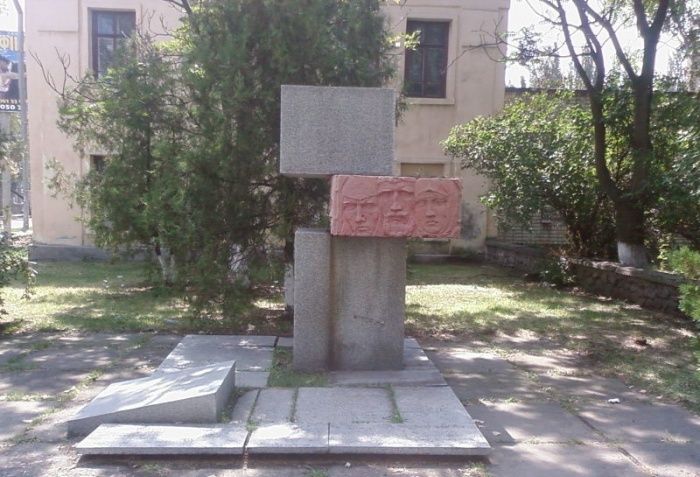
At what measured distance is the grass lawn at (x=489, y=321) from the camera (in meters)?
7.14

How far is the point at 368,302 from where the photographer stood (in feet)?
20.4

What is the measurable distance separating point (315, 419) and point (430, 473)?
103 centimetres

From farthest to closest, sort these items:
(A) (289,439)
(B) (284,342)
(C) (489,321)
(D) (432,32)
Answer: (D) (432,32) < (C) (489,321) < (B) (284,342) < (A) (289,439)

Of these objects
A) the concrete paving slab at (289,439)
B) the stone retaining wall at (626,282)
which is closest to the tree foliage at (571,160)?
the stone retaining wall at (626,282)

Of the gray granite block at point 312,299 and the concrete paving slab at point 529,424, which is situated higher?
the gray granite block at point 312,299

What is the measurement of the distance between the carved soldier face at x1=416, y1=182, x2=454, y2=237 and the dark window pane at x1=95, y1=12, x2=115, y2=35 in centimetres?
1328

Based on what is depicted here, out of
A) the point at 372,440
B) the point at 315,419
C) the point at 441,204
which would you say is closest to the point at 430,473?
the point at 372,440

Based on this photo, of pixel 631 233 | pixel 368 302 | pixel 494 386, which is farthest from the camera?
pixel 631 233

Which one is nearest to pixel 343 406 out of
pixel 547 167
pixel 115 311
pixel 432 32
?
pixel 115 311

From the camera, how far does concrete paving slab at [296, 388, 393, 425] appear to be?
4.87 metres

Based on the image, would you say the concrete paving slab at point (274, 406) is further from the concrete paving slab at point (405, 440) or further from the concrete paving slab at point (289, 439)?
the concrete paving slab at point (405, 440)

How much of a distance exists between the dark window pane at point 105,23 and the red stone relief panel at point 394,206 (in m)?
13.0

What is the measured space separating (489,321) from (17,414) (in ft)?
20.2

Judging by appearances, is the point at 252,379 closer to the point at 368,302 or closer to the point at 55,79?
the point at 368,302
